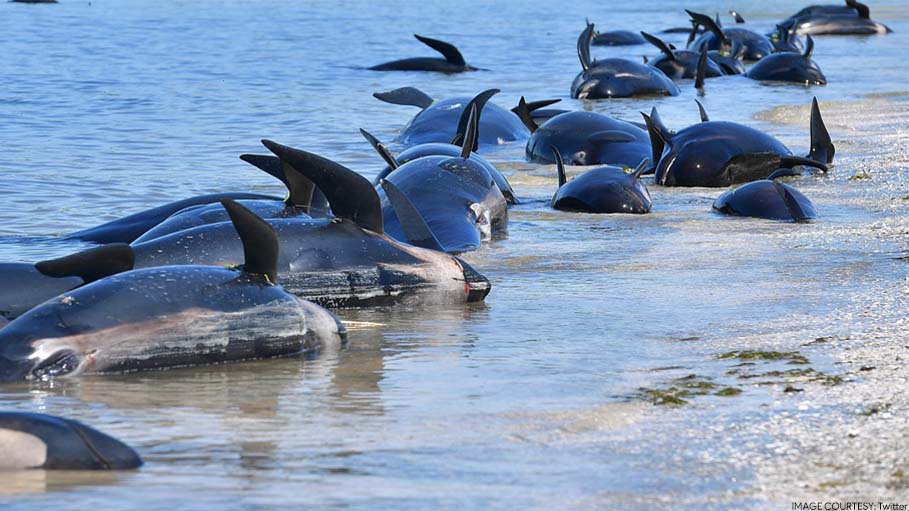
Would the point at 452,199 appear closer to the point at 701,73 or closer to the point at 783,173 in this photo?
the point at 783,173

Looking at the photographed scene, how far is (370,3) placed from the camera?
1348 inches

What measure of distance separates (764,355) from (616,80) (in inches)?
425

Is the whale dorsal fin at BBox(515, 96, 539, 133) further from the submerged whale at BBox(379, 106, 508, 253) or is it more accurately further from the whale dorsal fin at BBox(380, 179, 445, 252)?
the whale dorsal fin at BBox(380, 179, 445, 252)

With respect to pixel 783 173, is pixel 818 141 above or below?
above

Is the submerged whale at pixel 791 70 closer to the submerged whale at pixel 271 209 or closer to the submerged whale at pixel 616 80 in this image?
the submerged whale at pixel 616 80

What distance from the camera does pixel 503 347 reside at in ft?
15.2

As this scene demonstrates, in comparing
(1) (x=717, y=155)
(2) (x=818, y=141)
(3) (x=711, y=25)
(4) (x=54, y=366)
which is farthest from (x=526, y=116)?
(3) (x=711, y=25)

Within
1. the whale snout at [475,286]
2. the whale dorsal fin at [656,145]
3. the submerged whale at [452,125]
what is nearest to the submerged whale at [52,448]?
the whale snout at [475,286]

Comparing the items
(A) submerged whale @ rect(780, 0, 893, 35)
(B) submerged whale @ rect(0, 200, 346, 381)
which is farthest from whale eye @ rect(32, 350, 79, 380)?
(A) submerged whale @ rect(780, 0, 893, 35)

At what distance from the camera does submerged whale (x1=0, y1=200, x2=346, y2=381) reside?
412cm

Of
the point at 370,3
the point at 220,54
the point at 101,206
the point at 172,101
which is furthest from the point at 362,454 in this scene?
the point at 370,3

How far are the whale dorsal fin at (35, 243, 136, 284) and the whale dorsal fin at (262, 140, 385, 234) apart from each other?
71 cm

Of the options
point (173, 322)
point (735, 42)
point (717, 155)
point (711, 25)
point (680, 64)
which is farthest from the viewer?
point (735, 42)

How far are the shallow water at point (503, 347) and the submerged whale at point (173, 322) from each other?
0.21 feet
